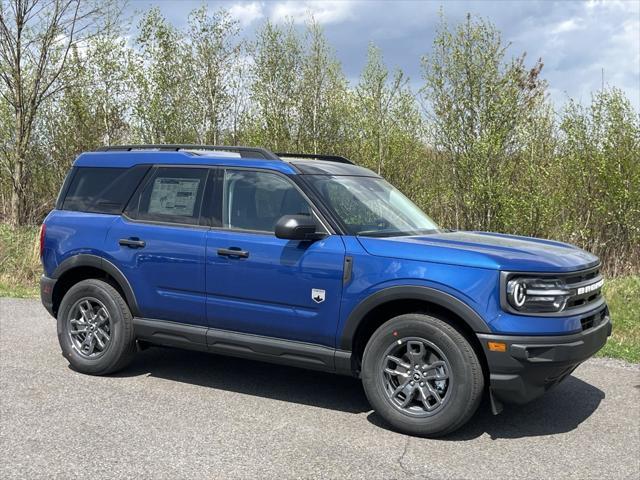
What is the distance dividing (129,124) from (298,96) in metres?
5.03

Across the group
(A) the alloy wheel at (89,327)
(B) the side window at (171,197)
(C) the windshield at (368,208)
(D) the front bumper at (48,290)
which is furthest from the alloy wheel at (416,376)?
(D) the front bumper at (48,290)

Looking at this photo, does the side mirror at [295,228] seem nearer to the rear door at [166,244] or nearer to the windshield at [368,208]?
the windshield at [368,208]

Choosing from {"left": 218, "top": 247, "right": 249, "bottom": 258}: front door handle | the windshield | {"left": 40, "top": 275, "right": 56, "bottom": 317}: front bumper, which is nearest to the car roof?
the windshield

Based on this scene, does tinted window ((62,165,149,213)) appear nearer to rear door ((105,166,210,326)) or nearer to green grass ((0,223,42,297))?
rear door ((105,166,210,326))

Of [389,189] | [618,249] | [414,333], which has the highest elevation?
[389,189]

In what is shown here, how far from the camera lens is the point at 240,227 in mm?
5141

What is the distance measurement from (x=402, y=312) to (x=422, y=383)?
0.51 metres

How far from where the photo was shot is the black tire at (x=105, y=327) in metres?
5.59

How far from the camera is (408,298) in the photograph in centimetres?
440

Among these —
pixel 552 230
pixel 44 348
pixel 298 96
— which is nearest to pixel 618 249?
pixel 552 230

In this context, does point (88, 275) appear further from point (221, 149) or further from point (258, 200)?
point (258, 200)

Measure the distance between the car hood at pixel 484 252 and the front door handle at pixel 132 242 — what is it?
6.31 feet

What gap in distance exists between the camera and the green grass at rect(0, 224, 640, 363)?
6809 mm

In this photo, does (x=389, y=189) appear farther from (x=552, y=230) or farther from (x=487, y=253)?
(x=552, y=230)
